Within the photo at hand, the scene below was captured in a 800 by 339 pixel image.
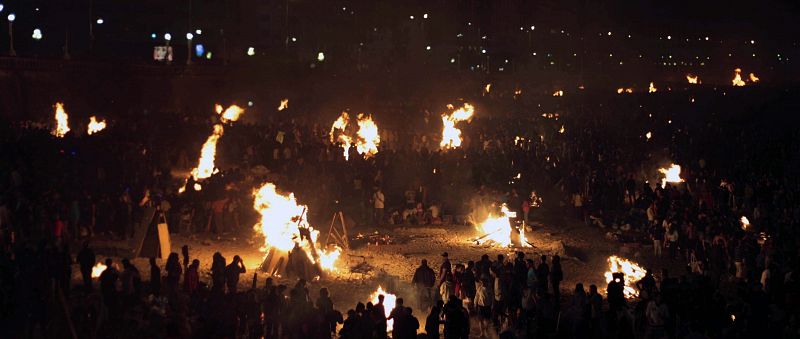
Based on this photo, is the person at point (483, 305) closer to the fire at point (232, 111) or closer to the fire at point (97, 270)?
the fire at point (97, 270)

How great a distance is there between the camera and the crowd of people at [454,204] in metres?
10.6

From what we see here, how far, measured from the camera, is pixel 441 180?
2356 cm

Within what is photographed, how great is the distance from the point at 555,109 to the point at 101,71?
2940 centimetres

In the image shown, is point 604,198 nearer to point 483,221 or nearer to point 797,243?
point 483,221

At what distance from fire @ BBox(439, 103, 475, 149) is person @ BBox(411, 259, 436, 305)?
18031mm

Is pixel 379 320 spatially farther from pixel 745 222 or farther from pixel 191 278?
pixel 745 222

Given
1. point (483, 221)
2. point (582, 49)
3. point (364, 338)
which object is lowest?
point (364, 338)

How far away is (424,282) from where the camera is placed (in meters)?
12.6

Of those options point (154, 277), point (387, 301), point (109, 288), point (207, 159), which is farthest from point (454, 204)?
point (109, 288)

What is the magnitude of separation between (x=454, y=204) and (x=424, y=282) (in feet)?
33.0

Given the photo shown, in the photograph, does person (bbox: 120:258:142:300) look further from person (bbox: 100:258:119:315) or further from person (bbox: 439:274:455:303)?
person (bbox: 439:274:455:303)

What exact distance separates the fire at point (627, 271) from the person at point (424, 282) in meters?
4.27

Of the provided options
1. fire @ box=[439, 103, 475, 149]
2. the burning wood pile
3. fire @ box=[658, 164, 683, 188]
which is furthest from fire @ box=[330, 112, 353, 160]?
fire @ box=[658, 164, 683, 188]

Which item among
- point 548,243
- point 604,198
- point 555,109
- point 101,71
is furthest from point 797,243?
point 101,71
